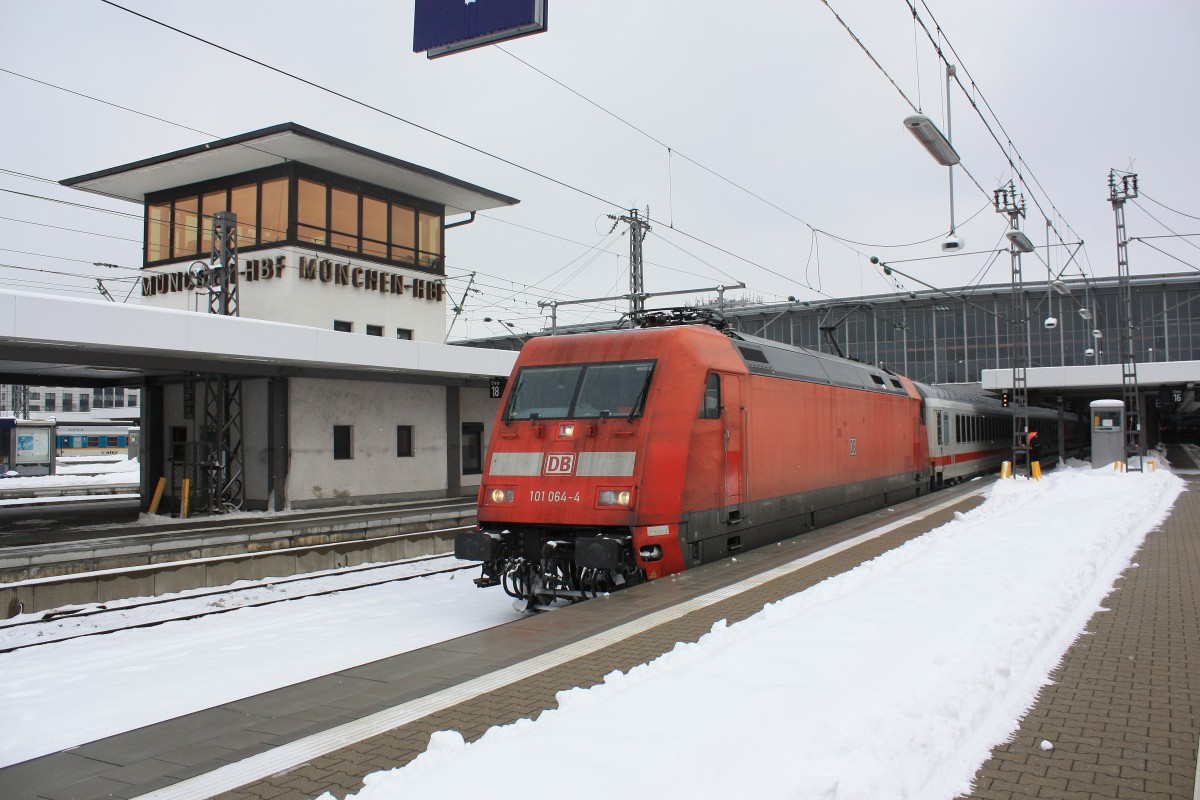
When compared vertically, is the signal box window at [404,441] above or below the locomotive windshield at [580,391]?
below

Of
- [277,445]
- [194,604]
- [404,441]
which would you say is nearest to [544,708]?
[194,604]

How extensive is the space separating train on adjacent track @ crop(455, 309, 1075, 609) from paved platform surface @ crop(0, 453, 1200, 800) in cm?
116

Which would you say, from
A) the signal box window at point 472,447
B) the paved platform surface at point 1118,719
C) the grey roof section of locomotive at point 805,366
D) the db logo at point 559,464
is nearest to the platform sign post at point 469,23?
the db logo at point 559,464

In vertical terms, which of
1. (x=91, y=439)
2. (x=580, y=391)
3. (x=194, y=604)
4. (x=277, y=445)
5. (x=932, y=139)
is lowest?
(x=194, y=604)

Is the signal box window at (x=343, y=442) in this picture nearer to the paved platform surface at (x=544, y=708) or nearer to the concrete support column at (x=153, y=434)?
the concrete support column at (x=153, y=434)

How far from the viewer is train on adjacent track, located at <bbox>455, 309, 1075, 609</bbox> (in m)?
9.49

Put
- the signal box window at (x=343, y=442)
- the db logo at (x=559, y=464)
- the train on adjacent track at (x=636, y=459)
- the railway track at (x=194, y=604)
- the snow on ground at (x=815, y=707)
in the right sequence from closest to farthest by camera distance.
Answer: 1. the snow on ground at (x=815, y=707)
2. the train on adjacent track at (x=636, y=459)
3. the db logo at (x=559, y=464)
4. the railway track at (x=194, y=604)
5. the signal box window at (x=343, y=442)

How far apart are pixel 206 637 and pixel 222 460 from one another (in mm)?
9737

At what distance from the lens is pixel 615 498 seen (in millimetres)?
9359

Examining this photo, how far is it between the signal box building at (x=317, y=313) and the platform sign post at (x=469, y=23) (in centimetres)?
1112

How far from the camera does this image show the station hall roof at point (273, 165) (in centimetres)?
2228

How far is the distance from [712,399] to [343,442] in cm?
1337

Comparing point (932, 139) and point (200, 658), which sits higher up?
point (932, 139)

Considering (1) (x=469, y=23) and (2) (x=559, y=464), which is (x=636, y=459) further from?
(1) (x=469, y=23)
